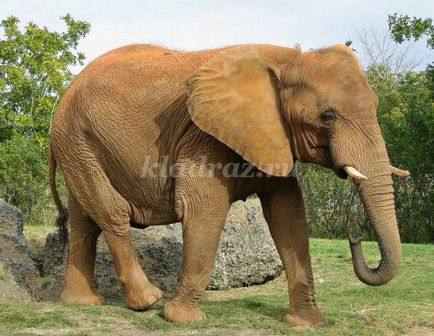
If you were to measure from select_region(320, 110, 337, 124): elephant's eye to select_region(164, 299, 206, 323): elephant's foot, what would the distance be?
2.14 meters

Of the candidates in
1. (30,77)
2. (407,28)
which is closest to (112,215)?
(407,28)

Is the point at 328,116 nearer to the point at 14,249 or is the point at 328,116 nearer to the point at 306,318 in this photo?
the point at 306,318

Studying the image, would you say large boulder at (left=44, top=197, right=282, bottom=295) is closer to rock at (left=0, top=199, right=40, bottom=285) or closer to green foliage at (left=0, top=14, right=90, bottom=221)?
rock at (left=0, top=199, right=40, bottom=285)

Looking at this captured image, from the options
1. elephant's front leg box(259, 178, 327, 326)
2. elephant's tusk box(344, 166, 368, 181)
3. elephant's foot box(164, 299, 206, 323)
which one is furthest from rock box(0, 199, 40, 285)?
elephant's tusk box(344, 166, 368, 181)

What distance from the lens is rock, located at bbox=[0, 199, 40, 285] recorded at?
9.80 m

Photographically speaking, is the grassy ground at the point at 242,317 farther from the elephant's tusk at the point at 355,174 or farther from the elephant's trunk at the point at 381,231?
the elephant's tusk at the point at 355,174

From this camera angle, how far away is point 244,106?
6.51m

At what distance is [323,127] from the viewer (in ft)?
20.3

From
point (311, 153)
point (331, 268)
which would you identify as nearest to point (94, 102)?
point (311, 153)

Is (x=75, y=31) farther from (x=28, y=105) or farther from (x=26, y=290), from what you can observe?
(x=26, y=290)

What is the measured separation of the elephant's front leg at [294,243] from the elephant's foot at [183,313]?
824 millimetres

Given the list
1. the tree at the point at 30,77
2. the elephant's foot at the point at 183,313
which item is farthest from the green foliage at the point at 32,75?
the elephant's foot at the point at 183,313

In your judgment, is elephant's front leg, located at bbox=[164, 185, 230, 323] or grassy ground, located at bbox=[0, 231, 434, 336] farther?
elephant's front leg, located at bbox=[164, 185, 230, 323]

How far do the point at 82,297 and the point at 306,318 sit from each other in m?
2.57
